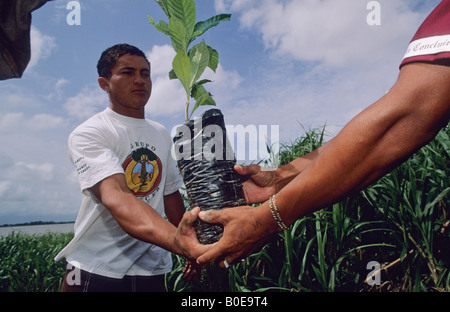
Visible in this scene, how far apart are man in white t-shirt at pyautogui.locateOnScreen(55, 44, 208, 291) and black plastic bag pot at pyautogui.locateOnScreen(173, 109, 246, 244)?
103 millimetres

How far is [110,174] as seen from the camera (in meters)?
1.67

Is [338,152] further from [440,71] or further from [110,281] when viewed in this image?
[110,281]

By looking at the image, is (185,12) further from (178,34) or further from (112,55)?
(112,55)

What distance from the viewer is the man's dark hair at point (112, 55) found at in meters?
2.33

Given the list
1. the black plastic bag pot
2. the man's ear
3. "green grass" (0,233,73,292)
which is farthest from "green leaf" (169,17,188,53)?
"green grass" (0,233,73,292)

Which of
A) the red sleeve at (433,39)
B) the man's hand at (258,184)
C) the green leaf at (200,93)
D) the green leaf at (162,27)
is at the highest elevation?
the green leaf at (162,27)

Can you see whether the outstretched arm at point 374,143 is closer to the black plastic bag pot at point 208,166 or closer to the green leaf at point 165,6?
the black plastic bag pot at point 208,166

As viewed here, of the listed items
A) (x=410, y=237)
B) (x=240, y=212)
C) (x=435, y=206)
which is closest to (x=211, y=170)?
(x=240, y=212)

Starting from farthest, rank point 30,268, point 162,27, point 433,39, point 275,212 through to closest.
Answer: point 30,268 < point 162,27 < point 275,212 < point 433,39

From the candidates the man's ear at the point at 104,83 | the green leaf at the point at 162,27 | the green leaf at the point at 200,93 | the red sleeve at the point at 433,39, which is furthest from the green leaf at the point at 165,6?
the red sleeve at the point at 433,39

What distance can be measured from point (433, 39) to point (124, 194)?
1534mm

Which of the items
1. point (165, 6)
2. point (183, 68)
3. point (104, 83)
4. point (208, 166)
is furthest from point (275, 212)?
point (104, 83)

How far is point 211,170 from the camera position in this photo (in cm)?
169
